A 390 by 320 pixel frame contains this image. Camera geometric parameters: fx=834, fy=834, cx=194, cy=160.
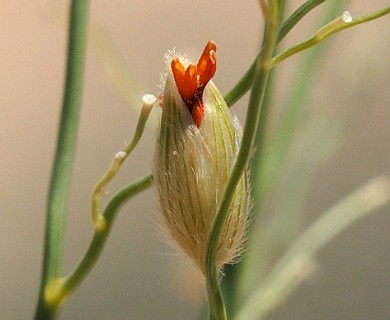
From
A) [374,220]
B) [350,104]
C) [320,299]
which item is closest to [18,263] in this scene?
[320,299]

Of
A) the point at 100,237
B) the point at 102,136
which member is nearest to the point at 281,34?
the point at 100,237

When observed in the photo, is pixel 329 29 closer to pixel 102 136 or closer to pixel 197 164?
pixel 197 164

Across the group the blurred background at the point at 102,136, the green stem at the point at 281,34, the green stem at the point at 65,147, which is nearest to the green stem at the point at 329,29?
the green stem at the point at 281,34

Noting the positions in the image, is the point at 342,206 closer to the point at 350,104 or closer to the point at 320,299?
the point at 350,104

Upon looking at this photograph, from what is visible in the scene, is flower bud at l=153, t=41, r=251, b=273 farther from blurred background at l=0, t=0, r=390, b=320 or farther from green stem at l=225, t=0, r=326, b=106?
blurred background at l=0, t=0, r=390, b=320

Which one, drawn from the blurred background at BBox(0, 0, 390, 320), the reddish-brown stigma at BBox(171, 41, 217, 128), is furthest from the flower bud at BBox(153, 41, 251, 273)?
the blurred background at BBox(0, 0, 390, 320)

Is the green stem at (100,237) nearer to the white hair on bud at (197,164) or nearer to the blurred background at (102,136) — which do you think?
the white hair on bud at (197,164)

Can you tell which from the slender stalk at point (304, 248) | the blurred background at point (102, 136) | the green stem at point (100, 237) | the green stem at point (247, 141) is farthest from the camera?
the blurred background at point (102, 136)
